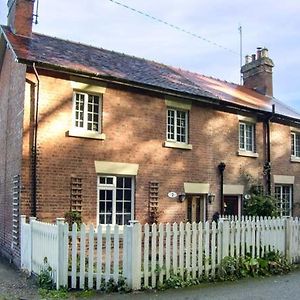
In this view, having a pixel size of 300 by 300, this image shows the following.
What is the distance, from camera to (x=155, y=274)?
8789 mm

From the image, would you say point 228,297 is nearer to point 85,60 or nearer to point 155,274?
point 155,274

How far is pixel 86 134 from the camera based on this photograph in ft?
43.0

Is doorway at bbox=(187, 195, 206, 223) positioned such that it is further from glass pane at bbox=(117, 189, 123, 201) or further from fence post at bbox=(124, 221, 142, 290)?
fence post at bbox=(124, 221, 142, 290)

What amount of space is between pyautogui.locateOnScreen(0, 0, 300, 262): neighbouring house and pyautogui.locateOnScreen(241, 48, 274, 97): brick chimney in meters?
6.25

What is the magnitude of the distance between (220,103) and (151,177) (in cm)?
439

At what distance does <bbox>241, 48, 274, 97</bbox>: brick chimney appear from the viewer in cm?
2439

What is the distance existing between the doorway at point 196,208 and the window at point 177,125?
7.07 feet

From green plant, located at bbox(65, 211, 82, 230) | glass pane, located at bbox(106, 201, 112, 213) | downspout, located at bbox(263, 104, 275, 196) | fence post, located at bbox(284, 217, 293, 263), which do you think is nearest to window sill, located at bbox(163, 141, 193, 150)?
glass pane, located at bbox(106, 201, 112, 213)

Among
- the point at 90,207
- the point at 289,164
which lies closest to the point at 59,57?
the point at 90,207

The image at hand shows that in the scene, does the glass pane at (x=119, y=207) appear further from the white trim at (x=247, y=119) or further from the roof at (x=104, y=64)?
the white trim at (x=247, y=119)

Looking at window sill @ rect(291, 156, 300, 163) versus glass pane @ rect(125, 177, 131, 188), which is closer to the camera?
glass pane @ rect(125, 177, 131, 188)

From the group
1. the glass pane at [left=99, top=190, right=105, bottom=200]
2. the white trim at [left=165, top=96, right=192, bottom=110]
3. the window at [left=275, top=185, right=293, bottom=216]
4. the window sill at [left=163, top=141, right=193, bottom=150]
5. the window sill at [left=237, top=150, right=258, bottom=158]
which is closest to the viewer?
the glass pane at [left=99, top=190, right=105, bottom=200]

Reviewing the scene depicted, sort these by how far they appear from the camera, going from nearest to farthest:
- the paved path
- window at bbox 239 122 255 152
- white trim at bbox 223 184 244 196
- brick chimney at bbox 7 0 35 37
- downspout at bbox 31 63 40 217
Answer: the paved path
downspout at bbox 31 63 40 217
brick chimney at bbox 7 0 35 37
white trim at bbox 223 184 244 196
window at bbox 239 122 255 152

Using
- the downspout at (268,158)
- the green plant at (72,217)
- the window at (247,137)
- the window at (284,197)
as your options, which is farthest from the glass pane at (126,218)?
the window at (284,197)
